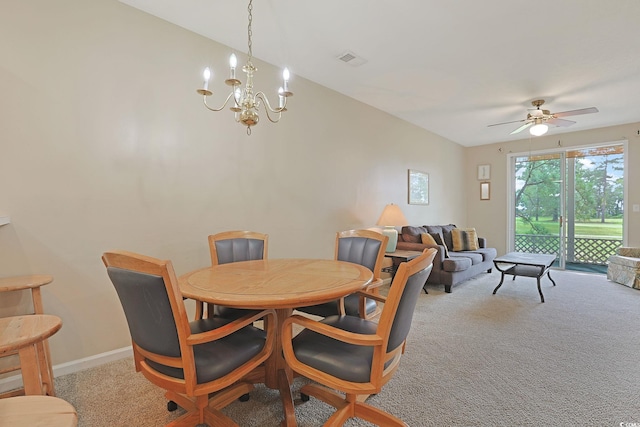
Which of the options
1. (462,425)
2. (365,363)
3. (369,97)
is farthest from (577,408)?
(369,97)

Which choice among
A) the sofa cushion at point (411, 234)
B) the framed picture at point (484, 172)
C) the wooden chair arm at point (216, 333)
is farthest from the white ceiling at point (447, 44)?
the framed picture at point (484, 172)

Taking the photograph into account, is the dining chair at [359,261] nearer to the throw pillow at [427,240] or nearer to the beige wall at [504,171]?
the throw pillow at [427,240]

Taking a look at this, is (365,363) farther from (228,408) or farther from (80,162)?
(80,162)

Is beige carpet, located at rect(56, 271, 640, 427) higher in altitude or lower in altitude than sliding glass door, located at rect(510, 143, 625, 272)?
lower

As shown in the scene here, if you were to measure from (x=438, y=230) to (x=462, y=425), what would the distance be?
3.94 m

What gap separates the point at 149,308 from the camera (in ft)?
4.00

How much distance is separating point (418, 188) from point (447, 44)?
3.01 m

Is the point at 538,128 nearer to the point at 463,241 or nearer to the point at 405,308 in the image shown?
the point at 463,241

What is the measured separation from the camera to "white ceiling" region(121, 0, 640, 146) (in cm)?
228

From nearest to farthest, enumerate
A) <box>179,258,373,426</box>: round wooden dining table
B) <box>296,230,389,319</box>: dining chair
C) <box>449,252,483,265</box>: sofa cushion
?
1. <box>179,258,373,426</box>: round wooden dining table
2. <box>296,230,389,319</box>: dining chair
3. <box>449,252,483,265</box>: sofa cushion

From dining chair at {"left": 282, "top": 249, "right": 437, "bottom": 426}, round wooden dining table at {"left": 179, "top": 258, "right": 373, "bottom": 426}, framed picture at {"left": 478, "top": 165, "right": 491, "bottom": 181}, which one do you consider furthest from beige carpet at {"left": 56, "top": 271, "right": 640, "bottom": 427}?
framed picture at {"left": 478, "top": 165, "right": 491, "bottom": 181}

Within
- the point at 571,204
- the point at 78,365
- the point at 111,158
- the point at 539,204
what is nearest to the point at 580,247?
the point at 571,204

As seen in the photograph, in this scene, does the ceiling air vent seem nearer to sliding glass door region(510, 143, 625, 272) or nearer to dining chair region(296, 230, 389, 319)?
dining chair region(296, 230, 389, 319)

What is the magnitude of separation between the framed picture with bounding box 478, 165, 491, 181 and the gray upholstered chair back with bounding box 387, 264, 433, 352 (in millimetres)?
6344
